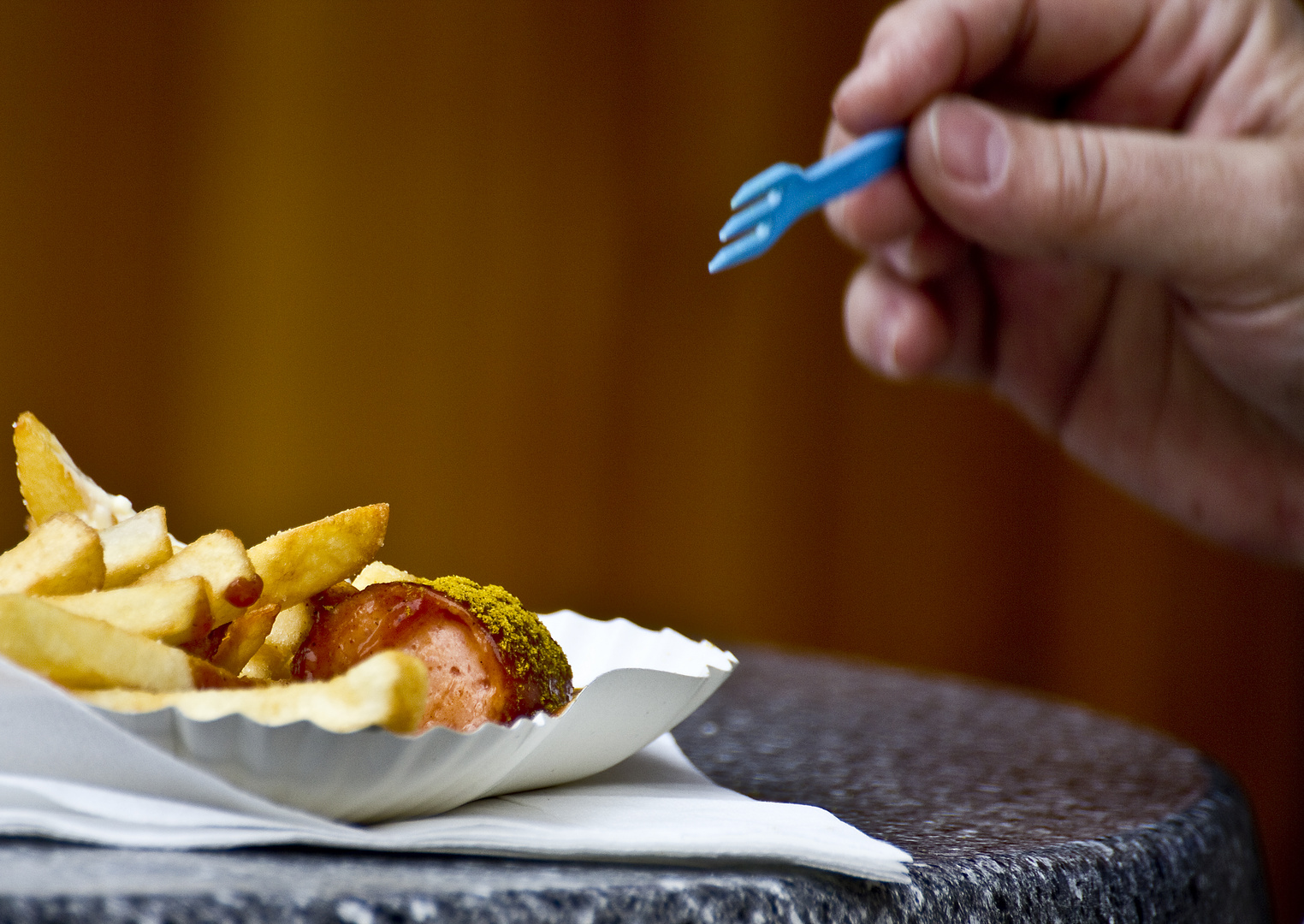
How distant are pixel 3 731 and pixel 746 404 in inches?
125

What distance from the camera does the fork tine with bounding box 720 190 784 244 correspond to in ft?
3.20

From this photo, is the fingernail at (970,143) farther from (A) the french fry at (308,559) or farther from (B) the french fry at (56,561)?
(B) the french fry at (56,561)

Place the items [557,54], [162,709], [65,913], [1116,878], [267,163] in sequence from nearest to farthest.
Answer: [65,913] → [162,709] → [1116,878] → [267,163] → [557,54]

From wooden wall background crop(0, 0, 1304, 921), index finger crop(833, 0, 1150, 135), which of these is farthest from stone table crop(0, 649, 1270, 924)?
wooden wall background crop(0, 0, 1304, 921)

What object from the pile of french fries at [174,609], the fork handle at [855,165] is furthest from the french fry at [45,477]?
the fork handle at [855,165]

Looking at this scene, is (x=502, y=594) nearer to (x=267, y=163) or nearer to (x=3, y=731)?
(x=3, y=731)

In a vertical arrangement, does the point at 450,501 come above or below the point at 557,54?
below

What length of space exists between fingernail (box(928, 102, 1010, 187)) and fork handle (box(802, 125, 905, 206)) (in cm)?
7

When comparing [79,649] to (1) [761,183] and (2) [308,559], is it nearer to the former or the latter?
(2) [308,559]

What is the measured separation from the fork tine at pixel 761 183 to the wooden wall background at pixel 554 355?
2.27m

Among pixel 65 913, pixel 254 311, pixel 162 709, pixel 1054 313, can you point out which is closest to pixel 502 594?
pixel 162 709

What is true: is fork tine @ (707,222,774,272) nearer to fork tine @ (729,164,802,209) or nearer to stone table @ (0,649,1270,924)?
fork tine @ (729,164,802,209)

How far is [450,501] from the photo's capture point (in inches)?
135

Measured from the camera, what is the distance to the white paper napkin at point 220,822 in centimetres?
52
